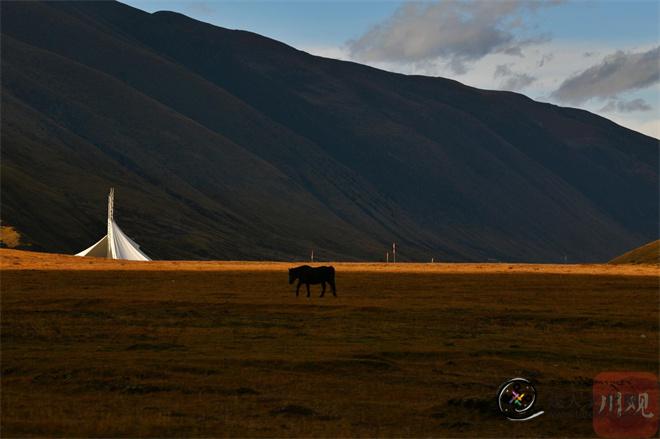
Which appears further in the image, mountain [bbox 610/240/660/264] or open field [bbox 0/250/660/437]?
mountain [bbox 610/240/660/264]

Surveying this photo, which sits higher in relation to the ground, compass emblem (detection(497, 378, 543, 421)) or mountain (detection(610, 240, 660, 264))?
mountain (detection(610, 240, 660, 264))

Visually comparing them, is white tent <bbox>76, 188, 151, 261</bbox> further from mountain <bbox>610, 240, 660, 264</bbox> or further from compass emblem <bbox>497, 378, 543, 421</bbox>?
compass emblem <bbox>497, 378, 543, 421</bbox>

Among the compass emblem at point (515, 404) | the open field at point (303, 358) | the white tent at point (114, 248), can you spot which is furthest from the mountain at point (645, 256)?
the compass emblem at point (515, 404)

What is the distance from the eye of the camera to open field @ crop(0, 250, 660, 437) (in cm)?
1823

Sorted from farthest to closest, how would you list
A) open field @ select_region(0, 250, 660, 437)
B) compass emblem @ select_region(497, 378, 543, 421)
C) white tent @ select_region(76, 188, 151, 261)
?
white tent @ select_region(76, 188, 151, 261) < compass emblem @ select_region(497, 378, 543, 421) < open field @ select_region(0, 250, 660, 437)

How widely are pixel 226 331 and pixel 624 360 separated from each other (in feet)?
40.3

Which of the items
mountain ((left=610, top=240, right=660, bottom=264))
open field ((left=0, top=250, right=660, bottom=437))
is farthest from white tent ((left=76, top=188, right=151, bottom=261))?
mountain ((left=610, top=240, right=660, bottom=264))

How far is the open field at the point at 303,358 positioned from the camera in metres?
18.2

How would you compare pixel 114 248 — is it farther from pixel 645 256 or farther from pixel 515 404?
pixel 515 404

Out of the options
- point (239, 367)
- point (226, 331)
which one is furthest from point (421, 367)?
point (226, 331)

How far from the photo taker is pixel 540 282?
204 feet

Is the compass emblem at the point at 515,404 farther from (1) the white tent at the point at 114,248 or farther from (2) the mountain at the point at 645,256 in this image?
(1) the white tent at the point at 114,248

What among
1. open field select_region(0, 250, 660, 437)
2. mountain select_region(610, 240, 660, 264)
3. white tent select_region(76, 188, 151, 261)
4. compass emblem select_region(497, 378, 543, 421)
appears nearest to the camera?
open field select_region(0, 250, 660, 437)

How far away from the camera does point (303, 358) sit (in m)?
25.4
